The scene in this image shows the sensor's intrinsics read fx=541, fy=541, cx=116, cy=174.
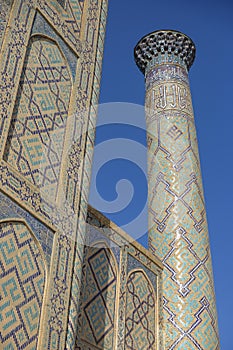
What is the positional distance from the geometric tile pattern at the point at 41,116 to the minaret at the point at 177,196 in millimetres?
1716

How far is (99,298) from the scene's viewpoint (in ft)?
11.5

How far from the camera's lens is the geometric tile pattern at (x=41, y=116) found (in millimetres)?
2873

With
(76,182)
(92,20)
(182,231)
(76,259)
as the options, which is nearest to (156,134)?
(182,231)

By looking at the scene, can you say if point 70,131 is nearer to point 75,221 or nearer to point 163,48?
point 75,221

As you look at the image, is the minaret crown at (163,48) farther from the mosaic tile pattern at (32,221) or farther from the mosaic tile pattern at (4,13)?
the mosaic tile pattern at (32,221)

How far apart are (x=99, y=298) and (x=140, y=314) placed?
572 millimetres

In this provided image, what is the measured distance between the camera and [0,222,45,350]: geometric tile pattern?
2.34 metres

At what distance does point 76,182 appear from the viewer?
3.23 metres

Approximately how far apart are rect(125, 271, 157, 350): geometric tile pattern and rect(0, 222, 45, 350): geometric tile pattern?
126 centimetres

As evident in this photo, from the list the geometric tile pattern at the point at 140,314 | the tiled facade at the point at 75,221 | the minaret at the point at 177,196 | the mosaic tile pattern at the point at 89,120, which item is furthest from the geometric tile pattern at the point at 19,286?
the minaret at the point at 177,196

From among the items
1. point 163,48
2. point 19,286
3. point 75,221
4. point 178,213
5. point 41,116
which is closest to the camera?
point 19,286

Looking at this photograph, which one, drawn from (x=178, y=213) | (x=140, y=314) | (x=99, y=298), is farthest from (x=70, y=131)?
(x=178, y=213)

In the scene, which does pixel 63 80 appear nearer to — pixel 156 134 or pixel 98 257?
pixel 98 257

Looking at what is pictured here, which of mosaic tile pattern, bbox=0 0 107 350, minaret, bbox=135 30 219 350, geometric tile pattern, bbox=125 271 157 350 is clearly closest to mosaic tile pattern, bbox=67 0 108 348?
mosaic tile pattern, bbox=0 0 107 350
